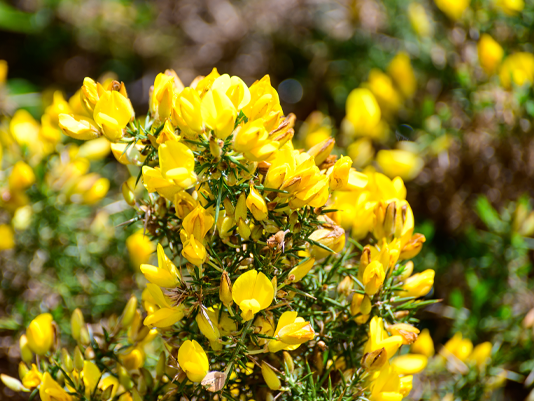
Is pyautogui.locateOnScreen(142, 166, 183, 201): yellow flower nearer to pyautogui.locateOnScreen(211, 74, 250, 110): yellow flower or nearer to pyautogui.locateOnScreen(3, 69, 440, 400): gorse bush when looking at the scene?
pyautogui.locateOnScreen(3, 69, 440, 400): gorse bush

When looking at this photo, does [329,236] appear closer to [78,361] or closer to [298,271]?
[298,271]

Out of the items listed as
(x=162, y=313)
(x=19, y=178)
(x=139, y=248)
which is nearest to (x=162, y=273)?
(x=162, y=313)

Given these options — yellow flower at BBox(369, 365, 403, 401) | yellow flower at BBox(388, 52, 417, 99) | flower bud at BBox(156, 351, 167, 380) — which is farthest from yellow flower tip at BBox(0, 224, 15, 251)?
yellow flower at BBox(388, 52, 417, 99)

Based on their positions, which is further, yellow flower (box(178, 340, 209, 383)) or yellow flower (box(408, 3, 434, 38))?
yellow flower (box(408, 3, 434, 38))

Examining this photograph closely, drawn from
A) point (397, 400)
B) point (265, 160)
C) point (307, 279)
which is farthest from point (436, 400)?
point (265, 160)

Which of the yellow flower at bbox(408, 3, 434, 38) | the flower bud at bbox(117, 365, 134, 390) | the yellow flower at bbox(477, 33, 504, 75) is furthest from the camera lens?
the yellow flower at bbox(408, 3, 434, 38)

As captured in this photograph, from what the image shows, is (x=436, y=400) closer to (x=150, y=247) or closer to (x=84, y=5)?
(x=150, y=247)
